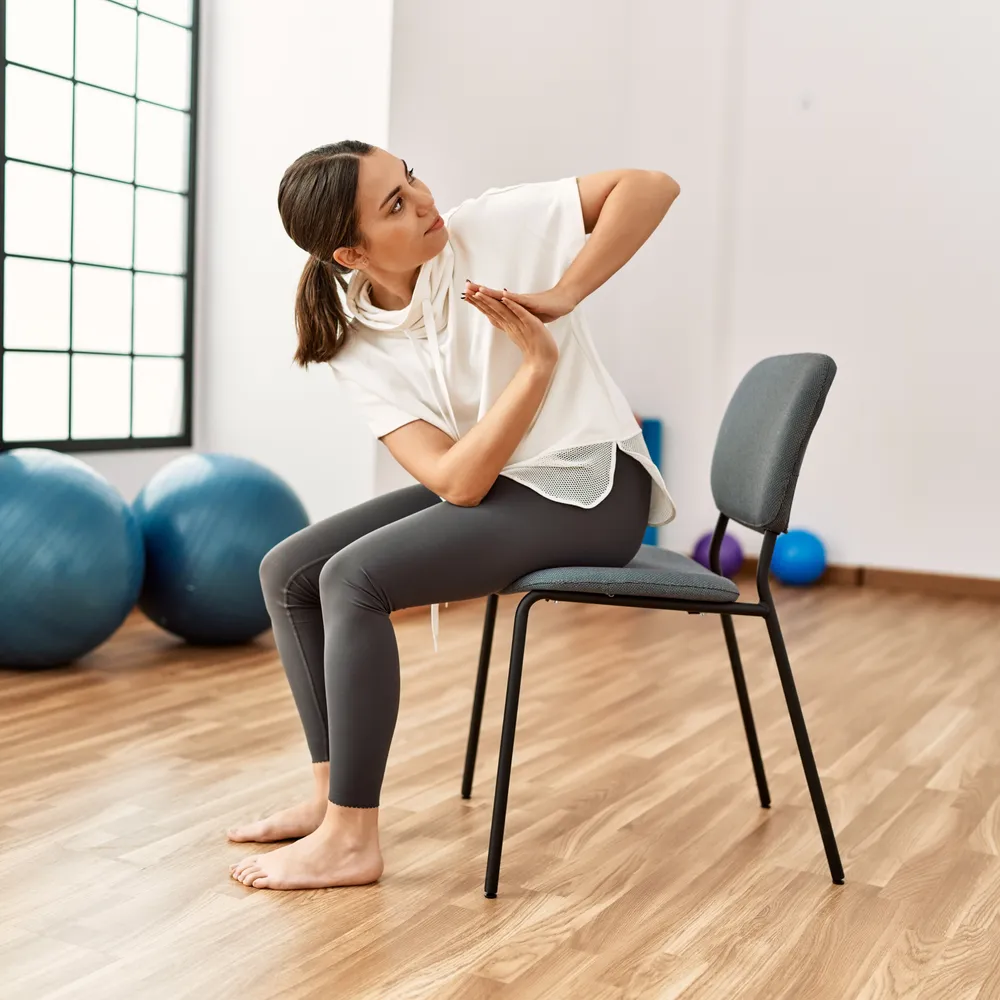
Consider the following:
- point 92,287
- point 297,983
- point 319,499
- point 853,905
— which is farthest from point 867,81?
point 297,983

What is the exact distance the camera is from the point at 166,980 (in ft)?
4.58

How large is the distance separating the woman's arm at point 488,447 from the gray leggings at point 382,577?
0.11 feet

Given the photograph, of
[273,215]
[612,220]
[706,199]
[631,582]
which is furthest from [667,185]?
[706,199]

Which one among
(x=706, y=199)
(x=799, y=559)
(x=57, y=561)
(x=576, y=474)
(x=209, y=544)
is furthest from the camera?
(x=706, y=199)

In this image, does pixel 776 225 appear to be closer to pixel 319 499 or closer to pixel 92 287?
pixel 319 499

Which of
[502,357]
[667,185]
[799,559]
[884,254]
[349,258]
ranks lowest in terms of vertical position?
[799,559]

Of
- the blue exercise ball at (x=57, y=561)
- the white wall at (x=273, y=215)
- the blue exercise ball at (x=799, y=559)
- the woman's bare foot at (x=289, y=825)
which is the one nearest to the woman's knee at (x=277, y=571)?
the woman's bare foot at (x=289, y=825)

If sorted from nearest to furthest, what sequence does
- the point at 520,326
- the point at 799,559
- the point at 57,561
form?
the point at 520,326 < the point at 57,561 < the point at 799,559

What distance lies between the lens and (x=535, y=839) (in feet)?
6.25

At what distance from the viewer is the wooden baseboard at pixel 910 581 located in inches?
182

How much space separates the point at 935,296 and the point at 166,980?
4047 mm

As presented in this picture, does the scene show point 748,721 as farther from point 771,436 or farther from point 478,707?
point 771,436

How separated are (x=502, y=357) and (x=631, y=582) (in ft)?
1.21

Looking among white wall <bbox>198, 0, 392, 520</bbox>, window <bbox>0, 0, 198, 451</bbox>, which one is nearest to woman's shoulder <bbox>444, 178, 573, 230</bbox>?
white wall <bbox>198, 0, 392, 520</bbox>
